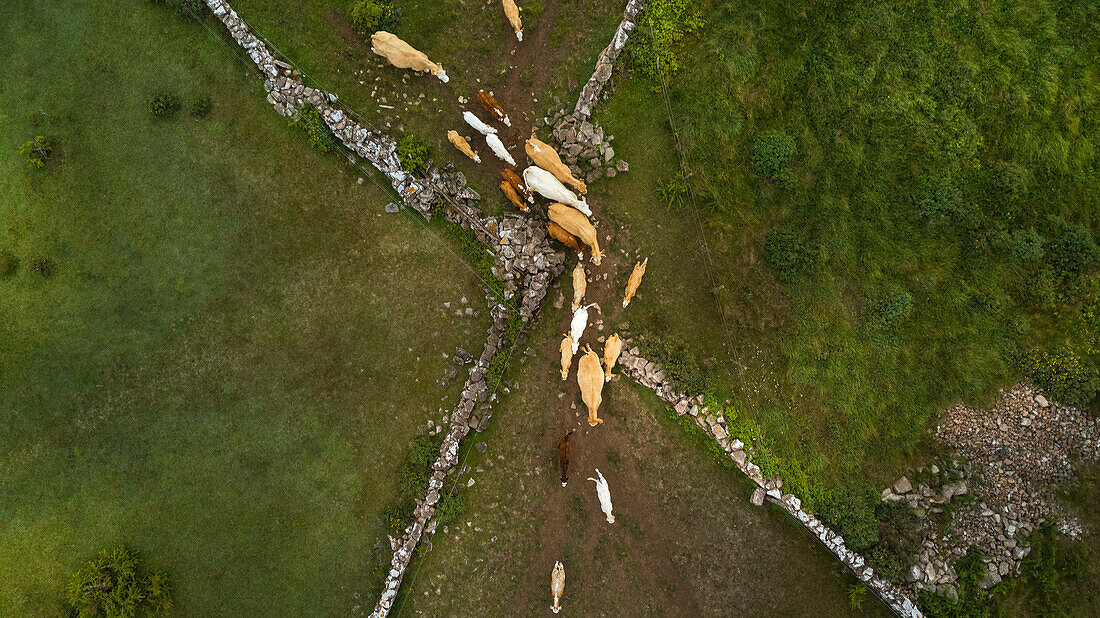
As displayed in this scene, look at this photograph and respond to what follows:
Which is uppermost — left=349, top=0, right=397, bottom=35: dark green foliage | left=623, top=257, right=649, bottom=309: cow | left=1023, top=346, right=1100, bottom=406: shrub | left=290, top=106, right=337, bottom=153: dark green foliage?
left=1023, top=346, right=1100, bottom=406: shrub

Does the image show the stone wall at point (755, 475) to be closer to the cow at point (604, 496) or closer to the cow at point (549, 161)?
the cow at point (604, 496)

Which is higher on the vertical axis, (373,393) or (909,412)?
(909,412)

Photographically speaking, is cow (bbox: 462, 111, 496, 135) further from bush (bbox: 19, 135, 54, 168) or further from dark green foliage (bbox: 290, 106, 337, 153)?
bush (bbox: 19, 135, 54, 168)

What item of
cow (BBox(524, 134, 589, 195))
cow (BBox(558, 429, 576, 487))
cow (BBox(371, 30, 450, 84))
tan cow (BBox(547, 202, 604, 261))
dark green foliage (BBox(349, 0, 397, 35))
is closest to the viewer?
cow (BBox(524, 134, 589, 195))

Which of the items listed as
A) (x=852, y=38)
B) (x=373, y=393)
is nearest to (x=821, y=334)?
(x=852, y=38)

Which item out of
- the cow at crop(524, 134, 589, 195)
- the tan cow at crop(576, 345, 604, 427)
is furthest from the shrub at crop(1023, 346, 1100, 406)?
the cow at crop(524, 134, 589, 195)

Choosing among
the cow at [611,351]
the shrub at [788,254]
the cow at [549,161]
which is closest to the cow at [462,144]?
the cow at [549,161]

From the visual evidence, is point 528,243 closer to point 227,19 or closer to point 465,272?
point 465,272
